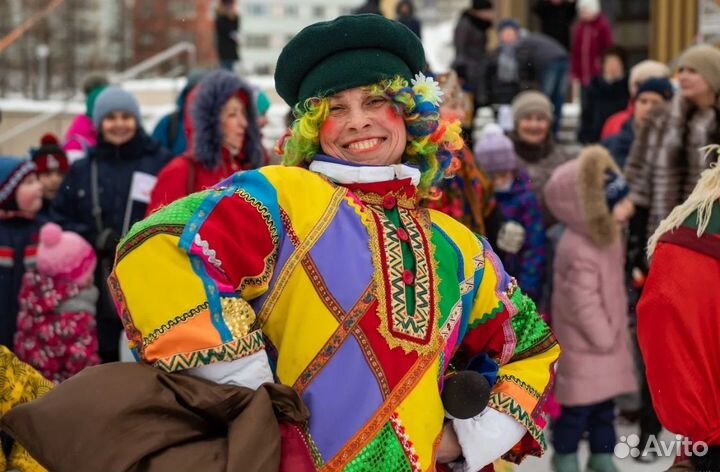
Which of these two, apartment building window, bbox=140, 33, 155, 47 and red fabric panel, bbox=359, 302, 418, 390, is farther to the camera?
apartment building window, bbox=140, 33, 155, 47

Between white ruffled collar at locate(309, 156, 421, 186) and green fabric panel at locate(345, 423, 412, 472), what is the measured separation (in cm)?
56

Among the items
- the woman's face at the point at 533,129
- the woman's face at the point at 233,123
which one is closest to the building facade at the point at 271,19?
the woman's face at the point at 533,129

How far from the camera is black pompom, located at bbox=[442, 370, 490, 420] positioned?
103 inches

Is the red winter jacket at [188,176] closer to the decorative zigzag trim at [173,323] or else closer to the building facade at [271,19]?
the decorative zigzag trim at [173,323]

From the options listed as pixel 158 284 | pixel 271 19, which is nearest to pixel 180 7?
pixel 271 19

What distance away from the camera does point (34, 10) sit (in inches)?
1607

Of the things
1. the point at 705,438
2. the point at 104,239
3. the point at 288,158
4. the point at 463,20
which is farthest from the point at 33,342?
the point at 463,20

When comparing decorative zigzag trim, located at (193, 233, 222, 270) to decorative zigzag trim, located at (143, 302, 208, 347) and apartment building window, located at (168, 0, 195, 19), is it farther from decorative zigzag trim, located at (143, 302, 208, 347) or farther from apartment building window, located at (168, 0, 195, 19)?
apartment building window, located at (168, 0, 195, 19)

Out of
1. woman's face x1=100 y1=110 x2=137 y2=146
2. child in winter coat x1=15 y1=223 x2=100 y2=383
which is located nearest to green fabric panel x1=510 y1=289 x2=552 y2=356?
child in winter coat x1=15 y1=223 x2=100 y2=383

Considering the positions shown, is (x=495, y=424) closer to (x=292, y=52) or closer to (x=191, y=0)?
(x=292, y=52)

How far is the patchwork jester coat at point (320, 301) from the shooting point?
238 centimetres

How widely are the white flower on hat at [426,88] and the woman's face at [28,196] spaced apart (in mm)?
3610

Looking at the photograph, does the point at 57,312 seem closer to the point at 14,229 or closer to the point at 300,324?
the point at 14,229

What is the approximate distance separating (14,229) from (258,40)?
172 ft
